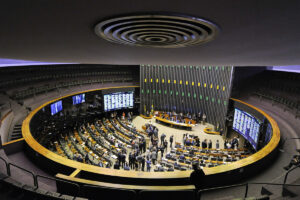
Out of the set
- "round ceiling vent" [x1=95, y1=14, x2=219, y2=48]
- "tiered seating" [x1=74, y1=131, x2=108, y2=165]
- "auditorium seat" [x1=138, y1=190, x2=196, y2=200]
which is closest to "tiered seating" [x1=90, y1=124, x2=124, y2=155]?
"tiered seating" [x1=74, y1=131, x2=108, y2=165]

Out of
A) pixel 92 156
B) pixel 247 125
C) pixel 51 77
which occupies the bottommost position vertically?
pixel 92 156

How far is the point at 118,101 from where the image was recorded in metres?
A: 19.4

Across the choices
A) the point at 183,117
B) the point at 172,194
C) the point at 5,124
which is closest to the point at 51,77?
the point at 5,124

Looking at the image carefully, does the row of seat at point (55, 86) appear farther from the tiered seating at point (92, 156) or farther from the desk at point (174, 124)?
the desk at point (174, 124)

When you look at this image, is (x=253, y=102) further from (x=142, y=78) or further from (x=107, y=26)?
(x=107, y=26)

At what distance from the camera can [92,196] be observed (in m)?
4.41

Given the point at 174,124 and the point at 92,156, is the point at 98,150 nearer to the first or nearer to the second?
the point at 92,156

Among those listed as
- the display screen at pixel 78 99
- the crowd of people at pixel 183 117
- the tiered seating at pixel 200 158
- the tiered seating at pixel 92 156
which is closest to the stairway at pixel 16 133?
the tiered seating at pixel 92 156

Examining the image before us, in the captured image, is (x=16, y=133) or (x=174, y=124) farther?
(x=174, y=124)

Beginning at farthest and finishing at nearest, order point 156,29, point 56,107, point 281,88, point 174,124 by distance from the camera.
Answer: point 174,124 → point 281,88 → point 56,107 → point 156,29

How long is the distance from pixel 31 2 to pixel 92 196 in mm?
4692

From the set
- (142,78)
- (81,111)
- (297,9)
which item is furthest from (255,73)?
(297,9)

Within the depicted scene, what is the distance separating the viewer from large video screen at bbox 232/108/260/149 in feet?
39.6

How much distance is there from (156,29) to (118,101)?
18.3 meters
